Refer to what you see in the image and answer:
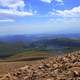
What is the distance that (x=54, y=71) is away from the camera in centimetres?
1255

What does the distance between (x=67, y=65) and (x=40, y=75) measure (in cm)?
139

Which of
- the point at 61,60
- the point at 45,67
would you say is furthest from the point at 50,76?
the point at 61,60

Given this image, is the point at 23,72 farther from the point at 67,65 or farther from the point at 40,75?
the point at 67,65

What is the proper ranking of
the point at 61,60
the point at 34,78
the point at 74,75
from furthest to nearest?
the point at 61,60 < the point at 34,78 < the point at 74,75

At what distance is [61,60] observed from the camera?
14430 mm

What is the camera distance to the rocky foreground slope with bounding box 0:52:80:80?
38.3 feet

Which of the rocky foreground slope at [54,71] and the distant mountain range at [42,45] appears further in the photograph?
the distant mountain range at [42,45]

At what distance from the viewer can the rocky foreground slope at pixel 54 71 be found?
11.7 m

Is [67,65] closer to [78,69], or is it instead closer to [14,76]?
[78,69]

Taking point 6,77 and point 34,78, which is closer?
point 34,78

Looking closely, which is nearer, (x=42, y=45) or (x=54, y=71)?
(x=54, y=71)

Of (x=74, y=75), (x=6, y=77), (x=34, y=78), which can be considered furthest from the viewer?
(x=6, y=77)

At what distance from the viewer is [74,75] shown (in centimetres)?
1152

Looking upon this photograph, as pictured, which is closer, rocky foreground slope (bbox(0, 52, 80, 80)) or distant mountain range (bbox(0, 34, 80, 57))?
rocky foreground slope (bbox(0, 52, 80, 80))
